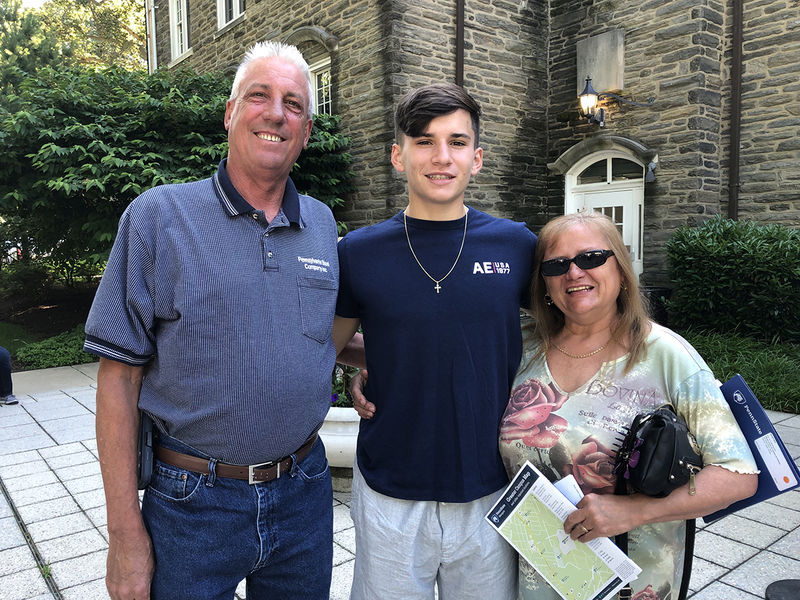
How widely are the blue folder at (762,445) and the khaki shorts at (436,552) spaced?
2.29ft

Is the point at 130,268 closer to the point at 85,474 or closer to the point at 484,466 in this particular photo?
the point at 484,466

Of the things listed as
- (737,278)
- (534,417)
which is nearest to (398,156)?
(534,417)

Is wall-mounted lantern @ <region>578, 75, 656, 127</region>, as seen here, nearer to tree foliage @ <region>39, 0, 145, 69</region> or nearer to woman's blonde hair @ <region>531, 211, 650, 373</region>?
woman's blonde hair @ <region>531, 211, 650, 373</region>

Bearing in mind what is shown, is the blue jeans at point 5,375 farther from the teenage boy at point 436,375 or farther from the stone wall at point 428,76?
the teenage boy at point 436,375

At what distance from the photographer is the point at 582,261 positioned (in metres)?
1.75

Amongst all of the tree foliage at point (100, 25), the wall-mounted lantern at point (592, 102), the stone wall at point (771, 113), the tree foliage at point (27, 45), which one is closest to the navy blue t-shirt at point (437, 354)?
the stone wall at point (771, 113)

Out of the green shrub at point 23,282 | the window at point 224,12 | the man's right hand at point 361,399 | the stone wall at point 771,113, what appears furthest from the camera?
the window at point 224,12

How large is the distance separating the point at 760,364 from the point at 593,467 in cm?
688

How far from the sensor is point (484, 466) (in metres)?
1.80

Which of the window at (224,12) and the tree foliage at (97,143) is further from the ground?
→ the window at (224,12)

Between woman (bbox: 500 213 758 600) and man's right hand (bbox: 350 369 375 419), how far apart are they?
16.6 inches

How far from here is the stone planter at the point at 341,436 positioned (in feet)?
13.4

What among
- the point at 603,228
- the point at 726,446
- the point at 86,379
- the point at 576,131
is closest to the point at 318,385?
the point at 603,228

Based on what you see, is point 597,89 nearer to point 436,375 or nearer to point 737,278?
point 737,278
